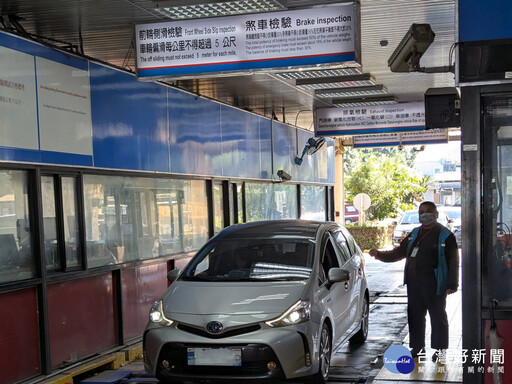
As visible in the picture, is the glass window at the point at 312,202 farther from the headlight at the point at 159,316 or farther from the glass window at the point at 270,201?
the headlight at the point at 159,316

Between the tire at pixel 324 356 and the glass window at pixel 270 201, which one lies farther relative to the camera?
the glass window at pixel 270 201

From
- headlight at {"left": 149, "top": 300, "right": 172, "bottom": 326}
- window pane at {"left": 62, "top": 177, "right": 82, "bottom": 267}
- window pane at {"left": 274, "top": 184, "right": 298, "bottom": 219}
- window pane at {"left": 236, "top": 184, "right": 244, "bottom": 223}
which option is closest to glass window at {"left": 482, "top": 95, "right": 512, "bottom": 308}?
headlight at {"left": 149, "top": 300, "right": 172, "bottom": 326}

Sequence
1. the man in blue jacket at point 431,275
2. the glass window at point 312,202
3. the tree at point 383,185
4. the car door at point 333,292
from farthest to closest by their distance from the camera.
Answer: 1. the tree at point 383,185
2. the glass window at point 312,202
3. the car door at point 333,292
4. the man in blue jacket at point 431,275

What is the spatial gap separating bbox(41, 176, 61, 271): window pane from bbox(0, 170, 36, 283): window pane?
1.01ft

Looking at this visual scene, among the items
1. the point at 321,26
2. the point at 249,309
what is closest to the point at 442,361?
the point at 249,309

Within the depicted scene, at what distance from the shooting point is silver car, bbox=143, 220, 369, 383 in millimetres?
7020

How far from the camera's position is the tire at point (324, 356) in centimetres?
741

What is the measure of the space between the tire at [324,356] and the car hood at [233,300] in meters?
0.56

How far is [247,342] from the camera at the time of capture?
699cm

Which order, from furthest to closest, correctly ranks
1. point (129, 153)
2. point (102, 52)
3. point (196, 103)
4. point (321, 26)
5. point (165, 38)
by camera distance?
Answer: point (196, 103), point (102, 52), point (129, 153), point (165, 38), point (321, 26)

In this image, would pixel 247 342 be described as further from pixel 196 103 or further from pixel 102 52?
pixel 196 103

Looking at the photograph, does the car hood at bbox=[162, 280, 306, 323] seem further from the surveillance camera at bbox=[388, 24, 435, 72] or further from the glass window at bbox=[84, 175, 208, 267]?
the surveillance camera at bbox=[388, 24, 435, 72]

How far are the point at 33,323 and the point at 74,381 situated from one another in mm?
Answer: 903

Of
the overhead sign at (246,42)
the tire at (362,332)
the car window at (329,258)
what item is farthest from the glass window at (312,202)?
the overhead sign at (246,42)
